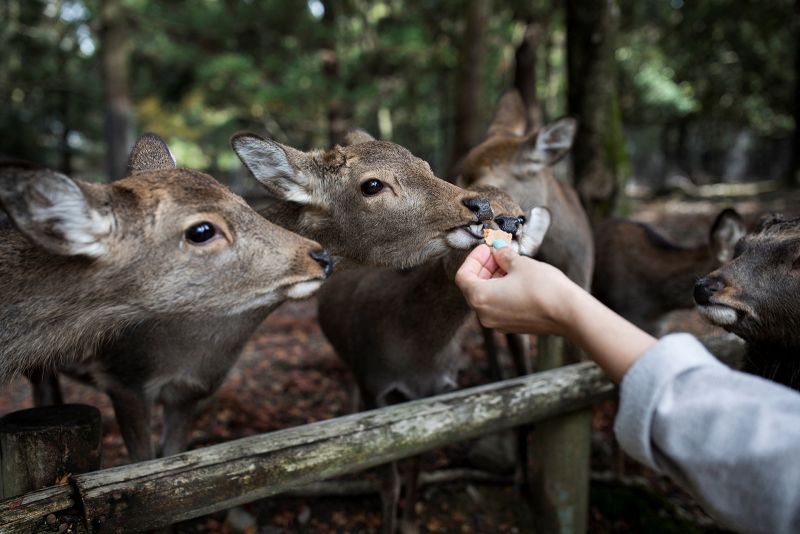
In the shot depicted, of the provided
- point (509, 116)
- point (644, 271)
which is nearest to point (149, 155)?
point (509, 116)

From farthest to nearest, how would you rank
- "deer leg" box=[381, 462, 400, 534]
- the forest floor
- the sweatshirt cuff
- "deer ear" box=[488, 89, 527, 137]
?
1. "deer ear" box=[488, 89, 527, 137]
2. the forest floor
3. "deer leg" box=[381, 462, 400, 534]
4. the sweatshirt cuff

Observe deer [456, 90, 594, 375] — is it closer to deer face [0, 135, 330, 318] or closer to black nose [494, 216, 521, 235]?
black nose [494, 216, 521, 235]

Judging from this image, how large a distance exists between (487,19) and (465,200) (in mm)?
7578

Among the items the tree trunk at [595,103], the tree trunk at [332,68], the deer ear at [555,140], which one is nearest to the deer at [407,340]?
the deer ear at [555,140]

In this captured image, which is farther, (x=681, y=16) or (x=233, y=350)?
(x=681, y=16)

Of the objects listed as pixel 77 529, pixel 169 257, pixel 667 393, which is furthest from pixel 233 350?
pixel 667 393

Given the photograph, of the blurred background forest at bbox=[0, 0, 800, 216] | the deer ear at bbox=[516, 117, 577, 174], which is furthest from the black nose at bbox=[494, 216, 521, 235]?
the blurred background forest at bbox=[0, 0, 800, 216]

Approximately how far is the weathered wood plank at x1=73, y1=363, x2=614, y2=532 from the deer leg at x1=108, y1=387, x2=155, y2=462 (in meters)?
1.04

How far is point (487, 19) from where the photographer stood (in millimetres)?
10133

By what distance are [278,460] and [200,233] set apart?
121 cm

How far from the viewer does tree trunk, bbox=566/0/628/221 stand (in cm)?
745

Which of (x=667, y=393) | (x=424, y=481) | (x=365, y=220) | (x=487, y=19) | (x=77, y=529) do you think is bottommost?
(x=424, y=481)

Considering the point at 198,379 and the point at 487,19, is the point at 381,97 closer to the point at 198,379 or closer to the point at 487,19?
the point at 487,19

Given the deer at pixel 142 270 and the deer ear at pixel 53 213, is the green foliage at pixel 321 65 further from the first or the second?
the deer ear at pixel 53 213
